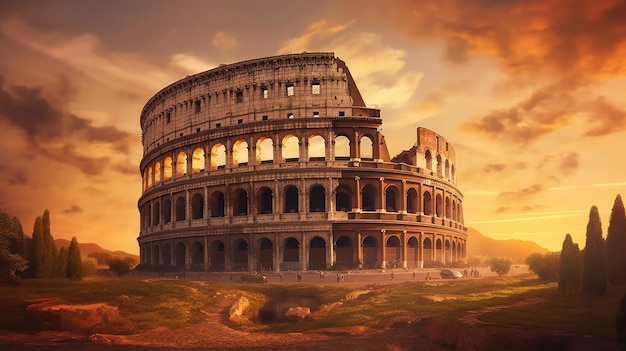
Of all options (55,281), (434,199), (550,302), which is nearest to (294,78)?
(434,199)

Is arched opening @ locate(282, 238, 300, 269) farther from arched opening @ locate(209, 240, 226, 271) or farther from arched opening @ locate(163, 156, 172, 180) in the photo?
arched opening @ locate(163, 156, 172, 180)

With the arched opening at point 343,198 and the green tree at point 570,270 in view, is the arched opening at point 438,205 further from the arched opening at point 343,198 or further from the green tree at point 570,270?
the green tree at point 570,270

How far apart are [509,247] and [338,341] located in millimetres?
153957

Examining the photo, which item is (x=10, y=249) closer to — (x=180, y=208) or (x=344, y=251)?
(x=344, y=251)

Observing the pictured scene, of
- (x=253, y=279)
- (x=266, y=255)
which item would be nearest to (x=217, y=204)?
(x=266, y=255)

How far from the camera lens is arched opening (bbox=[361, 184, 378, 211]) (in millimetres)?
50594

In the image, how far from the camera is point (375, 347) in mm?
19984

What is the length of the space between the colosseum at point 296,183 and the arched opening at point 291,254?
97 mm

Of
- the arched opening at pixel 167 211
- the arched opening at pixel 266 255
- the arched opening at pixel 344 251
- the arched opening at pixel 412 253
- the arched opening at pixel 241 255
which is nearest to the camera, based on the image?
the arched opening at pixel 344 251

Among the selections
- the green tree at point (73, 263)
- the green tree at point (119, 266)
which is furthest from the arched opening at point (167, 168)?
the green tree at point (73, 263)

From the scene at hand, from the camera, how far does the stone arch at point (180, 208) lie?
56.8 meters

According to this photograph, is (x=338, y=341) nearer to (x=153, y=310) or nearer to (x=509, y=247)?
(x=153, y=310)

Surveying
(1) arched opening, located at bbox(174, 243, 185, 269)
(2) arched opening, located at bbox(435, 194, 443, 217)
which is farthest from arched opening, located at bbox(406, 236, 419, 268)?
(1) arched opening, located at bbox(174, 243, 185, 269)

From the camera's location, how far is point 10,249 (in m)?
29.4
